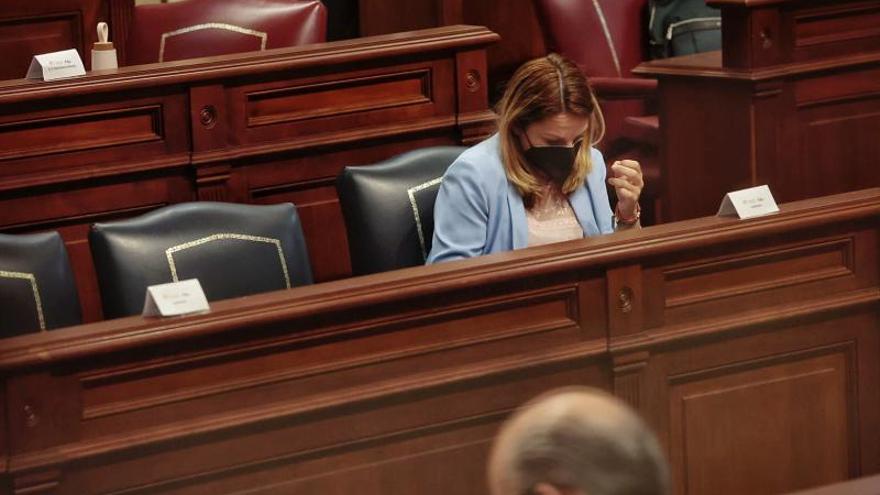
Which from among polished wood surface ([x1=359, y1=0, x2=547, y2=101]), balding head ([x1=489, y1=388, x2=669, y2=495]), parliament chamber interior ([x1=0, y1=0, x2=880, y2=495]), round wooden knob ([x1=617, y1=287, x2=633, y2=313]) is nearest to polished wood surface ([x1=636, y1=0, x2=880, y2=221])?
parliament chamber interior ([x1=0, y1=0, x2=880, y2=495])

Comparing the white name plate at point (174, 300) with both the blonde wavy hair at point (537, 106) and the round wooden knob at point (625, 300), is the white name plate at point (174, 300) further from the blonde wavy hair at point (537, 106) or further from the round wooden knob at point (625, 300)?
the blonde wavy hair at point (537, 106)

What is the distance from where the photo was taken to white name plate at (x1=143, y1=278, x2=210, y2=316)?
2312 mm

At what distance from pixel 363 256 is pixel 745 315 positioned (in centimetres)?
72

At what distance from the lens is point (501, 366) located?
251cm

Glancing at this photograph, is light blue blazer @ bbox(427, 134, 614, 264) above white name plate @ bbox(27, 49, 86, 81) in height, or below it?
below

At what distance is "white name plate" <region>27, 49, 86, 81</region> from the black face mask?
3.22ft

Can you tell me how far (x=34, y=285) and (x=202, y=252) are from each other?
0.29m

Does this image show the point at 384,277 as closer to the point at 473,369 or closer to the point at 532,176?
the point at 473,369

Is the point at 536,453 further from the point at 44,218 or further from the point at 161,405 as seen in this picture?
the point at 44,218

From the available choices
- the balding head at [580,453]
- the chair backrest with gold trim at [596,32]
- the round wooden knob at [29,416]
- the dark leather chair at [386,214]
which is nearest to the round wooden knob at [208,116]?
the dark leather chair at [386,214]

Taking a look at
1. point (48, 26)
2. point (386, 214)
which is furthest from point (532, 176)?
point (48, 26)

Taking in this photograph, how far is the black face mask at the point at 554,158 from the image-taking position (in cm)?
308

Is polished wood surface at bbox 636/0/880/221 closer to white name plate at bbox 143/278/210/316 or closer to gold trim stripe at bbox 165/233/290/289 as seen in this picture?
gold trim stripe at bbox 165/233/290/289

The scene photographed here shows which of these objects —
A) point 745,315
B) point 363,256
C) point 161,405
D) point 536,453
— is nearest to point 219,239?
point 363,256
